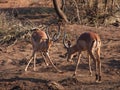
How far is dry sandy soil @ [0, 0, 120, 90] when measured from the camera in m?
9.70

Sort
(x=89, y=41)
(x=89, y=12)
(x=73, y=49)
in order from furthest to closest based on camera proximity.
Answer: (x=89, y=12)
(x=73, y=49)
(x=89, y=41)

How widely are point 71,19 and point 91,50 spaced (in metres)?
6.55

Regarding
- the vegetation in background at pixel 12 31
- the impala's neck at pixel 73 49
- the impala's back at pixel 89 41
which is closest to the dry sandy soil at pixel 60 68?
the vegetation in background at pixel 12 31

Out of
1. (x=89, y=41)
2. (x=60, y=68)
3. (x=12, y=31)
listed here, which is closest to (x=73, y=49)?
(x=89, y=41)

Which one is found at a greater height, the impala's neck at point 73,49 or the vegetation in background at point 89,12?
the impala's neck at point 73,49

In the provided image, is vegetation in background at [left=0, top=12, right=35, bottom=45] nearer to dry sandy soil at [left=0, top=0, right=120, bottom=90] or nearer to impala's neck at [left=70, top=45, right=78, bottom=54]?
dry sandy soil at [left=0, top=0, right=120, bottom=90]

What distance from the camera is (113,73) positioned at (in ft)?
35.4

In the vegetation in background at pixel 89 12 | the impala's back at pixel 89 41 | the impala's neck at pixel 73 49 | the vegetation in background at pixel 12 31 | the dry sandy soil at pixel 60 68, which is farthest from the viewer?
the vegetation in background at pixel 89 12

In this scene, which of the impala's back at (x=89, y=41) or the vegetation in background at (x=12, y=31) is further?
the vegetation in background at (x=12, y=31)

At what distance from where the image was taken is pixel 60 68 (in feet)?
37.2

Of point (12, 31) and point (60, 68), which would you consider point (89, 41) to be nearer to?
point (60, 68)

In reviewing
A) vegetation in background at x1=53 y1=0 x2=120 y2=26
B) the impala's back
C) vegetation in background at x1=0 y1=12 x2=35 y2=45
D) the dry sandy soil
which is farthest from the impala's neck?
vegetation in background at x1=53 y1=0 x2=120 y2=26

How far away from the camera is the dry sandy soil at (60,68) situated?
31.8 ft

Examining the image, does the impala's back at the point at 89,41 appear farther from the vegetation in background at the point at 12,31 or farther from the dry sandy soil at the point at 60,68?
the vegetation in background at the point at 12,31
